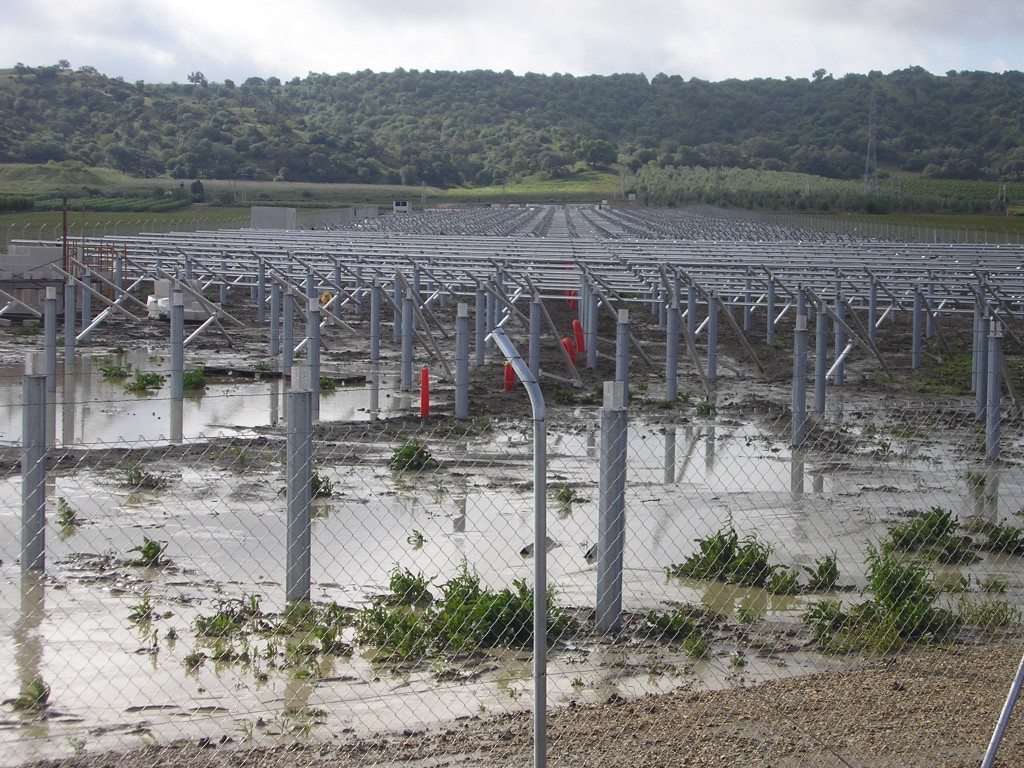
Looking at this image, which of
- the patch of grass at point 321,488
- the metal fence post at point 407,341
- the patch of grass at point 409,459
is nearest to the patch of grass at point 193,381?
the metal fence post at point 407,341

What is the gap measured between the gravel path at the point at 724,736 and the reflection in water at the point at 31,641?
85 cm

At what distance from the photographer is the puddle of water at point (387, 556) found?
6293 millimetres

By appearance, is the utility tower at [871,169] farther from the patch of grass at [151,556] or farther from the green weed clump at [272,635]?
the green weed clump at [272,635]

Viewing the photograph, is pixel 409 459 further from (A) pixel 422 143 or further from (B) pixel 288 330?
(A) pixel 422 143

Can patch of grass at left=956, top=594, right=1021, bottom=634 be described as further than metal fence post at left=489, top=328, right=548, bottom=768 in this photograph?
Yes

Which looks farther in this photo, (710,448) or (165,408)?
(165,408)

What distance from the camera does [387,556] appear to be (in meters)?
9.20

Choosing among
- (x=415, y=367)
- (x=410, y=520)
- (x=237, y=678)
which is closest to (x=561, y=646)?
(x=237, y=678)

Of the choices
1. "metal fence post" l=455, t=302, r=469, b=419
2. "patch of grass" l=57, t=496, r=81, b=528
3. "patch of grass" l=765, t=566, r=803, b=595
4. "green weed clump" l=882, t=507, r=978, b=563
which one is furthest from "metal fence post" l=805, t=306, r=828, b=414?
"patch of grass" l=57, t=496, r=81, b=528

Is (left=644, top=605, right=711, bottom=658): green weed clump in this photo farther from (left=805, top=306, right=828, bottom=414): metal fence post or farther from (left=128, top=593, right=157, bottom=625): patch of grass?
(left=805, top=306, right=828, bottom=414): metal fence post

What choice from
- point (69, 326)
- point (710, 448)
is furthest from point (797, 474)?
point (69, 326)

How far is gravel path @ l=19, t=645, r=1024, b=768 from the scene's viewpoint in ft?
17.9

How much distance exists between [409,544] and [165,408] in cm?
800

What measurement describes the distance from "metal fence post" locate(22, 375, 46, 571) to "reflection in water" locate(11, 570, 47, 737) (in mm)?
144
